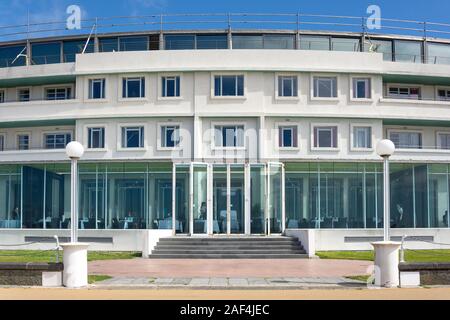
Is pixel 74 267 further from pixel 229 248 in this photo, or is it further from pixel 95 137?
pixel 95 137

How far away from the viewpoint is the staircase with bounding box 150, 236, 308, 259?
86.3 ft

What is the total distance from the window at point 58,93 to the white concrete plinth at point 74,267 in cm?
2507

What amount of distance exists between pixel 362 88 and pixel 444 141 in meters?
7.08

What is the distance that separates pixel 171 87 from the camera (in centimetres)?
3653

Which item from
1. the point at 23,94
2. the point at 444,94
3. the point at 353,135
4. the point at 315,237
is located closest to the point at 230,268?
the point at 315,237

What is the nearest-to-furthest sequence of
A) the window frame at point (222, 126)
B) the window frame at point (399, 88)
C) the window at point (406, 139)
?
1. the window frame at point (222, 126)
2. the window at point (406, 139)
3. the window frame at point (399, 88)

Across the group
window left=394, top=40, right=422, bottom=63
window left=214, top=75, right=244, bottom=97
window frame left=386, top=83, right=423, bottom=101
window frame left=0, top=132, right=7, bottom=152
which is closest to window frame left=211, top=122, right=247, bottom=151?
window left=214, top=75, right=244, bottom=97

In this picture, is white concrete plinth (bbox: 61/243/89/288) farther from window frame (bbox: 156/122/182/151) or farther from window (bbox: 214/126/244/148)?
window (bbox: 214/126/244/148)

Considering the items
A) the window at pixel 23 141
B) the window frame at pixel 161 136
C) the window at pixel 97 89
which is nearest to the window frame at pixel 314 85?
the window frame at pixel 161 136

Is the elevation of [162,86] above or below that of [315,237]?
above

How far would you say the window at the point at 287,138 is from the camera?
36562 mm

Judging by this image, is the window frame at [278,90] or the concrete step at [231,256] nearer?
the concrete step at [231,256]

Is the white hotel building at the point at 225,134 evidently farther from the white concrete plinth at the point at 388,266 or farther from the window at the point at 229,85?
the white concrete plinth at the point at 388,266
